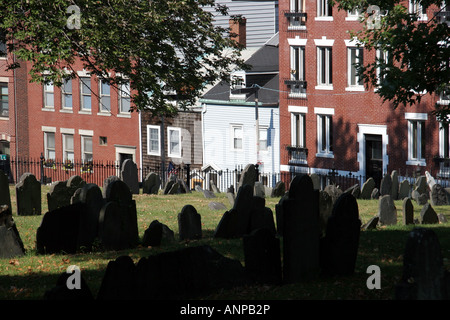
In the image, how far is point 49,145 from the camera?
4806 cm

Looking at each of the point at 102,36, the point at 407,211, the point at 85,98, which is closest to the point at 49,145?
the point at 85,98

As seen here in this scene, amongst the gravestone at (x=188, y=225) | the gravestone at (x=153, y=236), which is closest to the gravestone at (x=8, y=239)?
the gravestone at (x=153, y=236)

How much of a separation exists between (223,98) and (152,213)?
2224cm

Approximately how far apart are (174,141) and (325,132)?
367 inches

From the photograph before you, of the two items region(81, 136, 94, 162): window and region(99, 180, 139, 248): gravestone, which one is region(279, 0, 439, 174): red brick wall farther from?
region(99, 180, 139, 248): gravestone

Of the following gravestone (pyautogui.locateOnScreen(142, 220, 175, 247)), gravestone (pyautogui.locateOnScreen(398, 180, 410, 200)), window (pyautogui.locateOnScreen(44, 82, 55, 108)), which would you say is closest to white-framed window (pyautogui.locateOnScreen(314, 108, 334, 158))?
gravestone (pyautogui.locateOnScreen(398, 180, 410, 200))

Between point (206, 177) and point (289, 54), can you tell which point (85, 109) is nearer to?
point (206, 177)

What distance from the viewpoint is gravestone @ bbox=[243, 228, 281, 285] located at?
10.2m

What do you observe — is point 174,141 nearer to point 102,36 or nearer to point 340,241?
point 102,36

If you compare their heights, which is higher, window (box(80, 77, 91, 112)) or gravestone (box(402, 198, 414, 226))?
window (box(80, 77, 91, 112))

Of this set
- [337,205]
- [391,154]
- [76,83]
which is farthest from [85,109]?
[337,205]

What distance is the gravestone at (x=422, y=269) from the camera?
7.98m

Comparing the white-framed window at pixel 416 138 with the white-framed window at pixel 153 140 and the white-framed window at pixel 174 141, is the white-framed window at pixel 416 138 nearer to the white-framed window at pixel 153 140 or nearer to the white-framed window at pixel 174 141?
the white-framed window at pixel 174 141

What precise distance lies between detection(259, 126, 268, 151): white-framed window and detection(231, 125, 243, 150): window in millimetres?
1191
